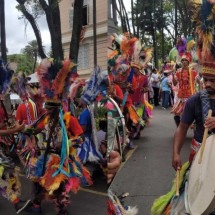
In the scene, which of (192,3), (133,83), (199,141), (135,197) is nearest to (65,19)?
(133,83)

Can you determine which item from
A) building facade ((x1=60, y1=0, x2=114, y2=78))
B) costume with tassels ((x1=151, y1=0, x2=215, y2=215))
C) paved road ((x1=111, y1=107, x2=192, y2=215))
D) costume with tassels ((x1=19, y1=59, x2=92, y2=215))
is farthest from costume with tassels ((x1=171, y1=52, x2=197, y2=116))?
costume with tassels ((x1=151, y1=0, x2=215, y2=215))

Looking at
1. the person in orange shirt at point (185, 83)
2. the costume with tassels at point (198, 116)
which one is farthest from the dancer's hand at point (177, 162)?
the person in orange shirt at point (185, 83)

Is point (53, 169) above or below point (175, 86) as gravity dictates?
below

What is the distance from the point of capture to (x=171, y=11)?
32.1 metres

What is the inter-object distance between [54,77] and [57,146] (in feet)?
2.48

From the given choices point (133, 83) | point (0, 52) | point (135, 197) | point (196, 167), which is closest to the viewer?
point (196, 167)

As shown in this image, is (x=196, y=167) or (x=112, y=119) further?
(x=112, y=119)

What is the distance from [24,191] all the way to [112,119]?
2.71 meters

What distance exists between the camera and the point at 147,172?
5.82 metres

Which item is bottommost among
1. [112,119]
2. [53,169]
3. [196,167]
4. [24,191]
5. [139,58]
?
[24,191]

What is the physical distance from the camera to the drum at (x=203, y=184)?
231 cm

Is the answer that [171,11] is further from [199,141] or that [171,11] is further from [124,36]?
[199,141]

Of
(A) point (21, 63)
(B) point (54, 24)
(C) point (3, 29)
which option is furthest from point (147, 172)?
(A) point (21, 63)

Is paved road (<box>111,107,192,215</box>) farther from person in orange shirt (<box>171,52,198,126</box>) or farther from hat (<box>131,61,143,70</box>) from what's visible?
hat (<box>131,61,143,70</box>)
